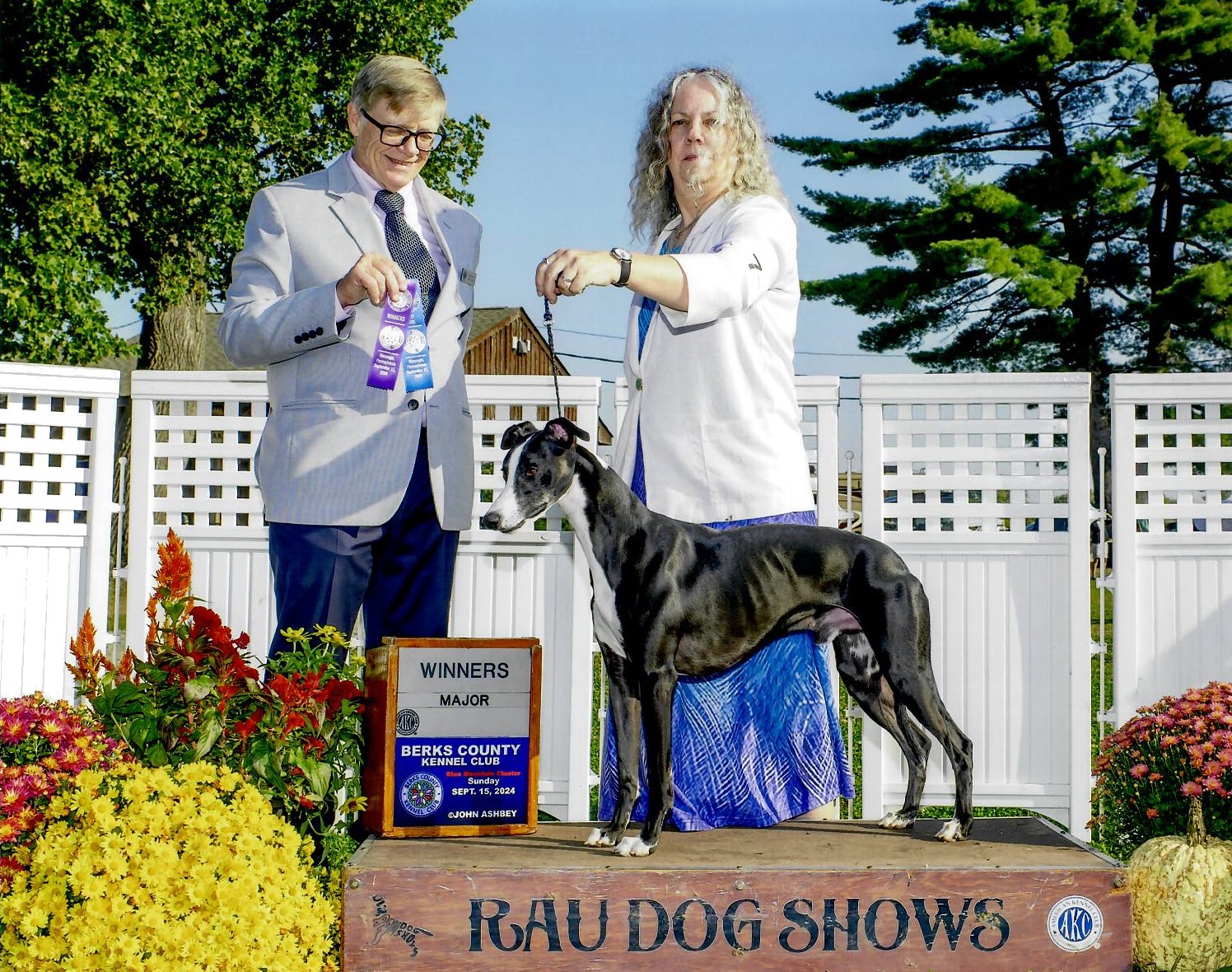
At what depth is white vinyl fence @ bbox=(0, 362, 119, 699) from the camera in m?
5.61

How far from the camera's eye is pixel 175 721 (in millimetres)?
3135

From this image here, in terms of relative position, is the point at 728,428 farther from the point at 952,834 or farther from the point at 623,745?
the point at 952,834

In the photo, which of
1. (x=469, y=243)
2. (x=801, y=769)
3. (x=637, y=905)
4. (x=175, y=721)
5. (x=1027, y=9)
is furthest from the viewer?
(x=1027, y=9)

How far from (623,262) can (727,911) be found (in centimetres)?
152

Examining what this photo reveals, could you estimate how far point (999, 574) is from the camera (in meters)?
5.28

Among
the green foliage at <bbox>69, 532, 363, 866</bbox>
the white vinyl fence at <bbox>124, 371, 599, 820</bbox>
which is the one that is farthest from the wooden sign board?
the white vinyl fence at <bbox>124, 371, 599, 820</bbox>

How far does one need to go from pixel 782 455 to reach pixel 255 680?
4.94 ft

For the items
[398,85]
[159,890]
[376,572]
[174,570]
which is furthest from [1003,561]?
[159,890]

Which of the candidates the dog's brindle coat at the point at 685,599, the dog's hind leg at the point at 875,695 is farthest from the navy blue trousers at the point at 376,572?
the dog's hind leg at the point at 875,695

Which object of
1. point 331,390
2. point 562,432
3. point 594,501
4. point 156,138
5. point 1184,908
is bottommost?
point 1184,908

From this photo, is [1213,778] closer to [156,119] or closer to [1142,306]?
[156,119]

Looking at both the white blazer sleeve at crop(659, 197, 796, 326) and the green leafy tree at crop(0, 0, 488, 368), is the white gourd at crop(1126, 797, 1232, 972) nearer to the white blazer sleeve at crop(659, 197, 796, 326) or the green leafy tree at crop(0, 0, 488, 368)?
the white blazer sleeve at crop(659, 197, 796, 326)

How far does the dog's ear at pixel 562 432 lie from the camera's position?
293 centimetres

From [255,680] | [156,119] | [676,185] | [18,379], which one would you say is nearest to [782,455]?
[676,185]
